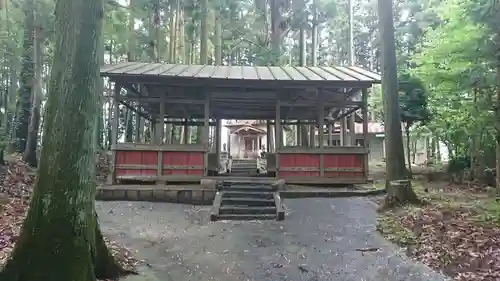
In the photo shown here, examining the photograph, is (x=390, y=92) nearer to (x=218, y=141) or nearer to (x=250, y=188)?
(x=250, y=188)

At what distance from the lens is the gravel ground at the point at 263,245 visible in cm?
576

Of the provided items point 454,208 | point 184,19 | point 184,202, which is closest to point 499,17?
point 454,208

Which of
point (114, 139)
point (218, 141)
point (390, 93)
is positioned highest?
point (390, 93)

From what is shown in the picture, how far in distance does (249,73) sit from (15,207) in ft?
27.8

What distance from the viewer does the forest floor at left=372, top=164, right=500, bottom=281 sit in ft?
18.2

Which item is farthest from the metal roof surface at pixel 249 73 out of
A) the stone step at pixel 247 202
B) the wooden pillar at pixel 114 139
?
the stone step at pixel 247 202

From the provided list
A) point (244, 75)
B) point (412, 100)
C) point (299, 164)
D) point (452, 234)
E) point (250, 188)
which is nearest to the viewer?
point (452, 234)

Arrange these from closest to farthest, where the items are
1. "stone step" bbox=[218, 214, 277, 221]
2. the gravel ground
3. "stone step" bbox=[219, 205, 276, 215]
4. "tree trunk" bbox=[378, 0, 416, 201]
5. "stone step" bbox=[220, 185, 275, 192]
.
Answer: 1. the gravel ground
2. "stone step" bbox=[218, 214, 277, 221]
3. "stone step" bbox=[219, 205, 276, 215]
4. "tree trunk" bbox=[378, 0, 416, 201]
5. "stone step" bbox=[220, 185, 275, 192]

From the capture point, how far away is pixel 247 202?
422 inches

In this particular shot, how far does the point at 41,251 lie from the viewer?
3912mm

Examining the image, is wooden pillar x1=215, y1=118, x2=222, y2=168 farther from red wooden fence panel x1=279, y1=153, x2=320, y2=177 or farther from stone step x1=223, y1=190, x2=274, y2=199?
stone step x1=223, y1=190, x2=274, y2=199

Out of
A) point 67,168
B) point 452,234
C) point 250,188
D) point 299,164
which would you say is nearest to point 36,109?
point 250,188

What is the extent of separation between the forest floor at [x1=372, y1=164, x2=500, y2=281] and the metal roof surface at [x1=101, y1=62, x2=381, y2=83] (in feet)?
16.7

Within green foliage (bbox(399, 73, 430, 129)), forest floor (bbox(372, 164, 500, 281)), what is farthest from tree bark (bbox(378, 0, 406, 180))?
green foliage (bbox(399, 73, 430, 129))
